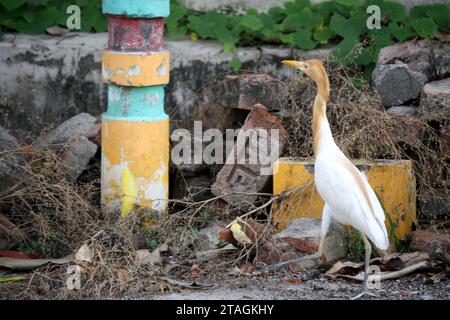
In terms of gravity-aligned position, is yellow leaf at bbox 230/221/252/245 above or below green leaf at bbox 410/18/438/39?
below

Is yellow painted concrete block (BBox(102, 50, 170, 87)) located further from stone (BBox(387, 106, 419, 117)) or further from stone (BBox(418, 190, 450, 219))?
stone (BBox(418, 190, 450, 219))

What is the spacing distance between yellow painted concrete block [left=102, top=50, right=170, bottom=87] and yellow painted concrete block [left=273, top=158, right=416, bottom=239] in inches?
42.6

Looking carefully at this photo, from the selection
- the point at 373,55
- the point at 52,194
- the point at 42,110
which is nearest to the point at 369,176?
the point at 373,55

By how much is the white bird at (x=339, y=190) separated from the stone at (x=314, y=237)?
157mm

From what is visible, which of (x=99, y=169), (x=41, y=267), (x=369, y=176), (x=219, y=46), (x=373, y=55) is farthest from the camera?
(x=219, y=46)

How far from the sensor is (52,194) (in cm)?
626

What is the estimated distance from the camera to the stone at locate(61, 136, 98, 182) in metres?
6.87

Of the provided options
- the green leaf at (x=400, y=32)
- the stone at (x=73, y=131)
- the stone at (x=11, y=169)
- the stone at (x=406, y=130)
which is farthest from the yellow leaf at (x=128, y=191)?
the green leaf at (x=400, y=32)

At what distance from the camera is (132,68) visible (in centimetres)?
638

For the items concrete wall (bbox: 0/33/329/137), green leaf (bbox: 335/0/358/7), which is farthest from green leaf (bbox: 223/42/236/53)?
green leaf (bbox: 335/0/358/7)

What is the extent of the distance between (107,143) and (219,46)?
212 centimetres

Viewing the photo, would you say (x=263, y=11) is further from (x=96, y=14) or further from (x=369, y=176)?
(x=369, y=176)

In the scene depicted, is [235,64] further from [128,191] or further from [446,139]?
[446,139]

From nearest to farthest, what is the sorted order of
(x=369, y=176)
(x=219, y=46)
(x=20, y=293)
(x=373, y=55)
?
1. (x=20, y=293)
2. (x=369, y=176)
3. (x=373, y=55)
4. (x=219, y=46)
